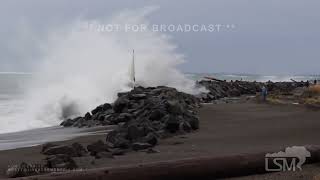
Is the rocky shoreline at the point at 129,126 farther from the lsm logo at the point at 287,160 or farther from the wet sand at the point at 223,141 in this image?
the lsm logo at the point at 287,160

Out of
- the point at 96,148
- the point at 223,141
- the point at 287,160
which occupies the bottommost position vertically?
the point at 223,141

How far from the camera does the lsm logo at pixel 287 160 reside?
573cm

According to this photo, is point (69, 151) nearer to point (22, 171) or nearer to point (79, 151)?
point (79, 151)

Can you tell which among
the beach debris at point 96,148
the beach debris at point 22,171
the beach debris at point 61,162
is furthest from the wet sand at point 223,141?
the beach debris at point 22,171

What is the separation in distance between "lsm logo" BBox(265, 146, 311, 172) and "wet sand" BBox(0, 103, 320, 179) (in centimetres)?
25

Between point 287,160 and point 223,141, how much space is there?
3.40 metres

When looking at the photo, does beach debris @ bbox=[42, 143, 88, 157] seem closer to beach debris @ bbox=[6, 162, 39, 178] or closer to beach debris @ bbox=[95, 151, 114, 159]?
beach debris @ bbox=[95, 151, 114, 159]

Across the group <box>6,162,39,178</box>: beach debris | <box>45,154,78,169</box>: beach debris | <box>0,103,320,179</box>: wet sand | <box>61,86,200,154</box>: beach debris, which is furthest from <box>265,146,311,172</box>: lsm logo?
<box>61,86,200,154</box>: beach debris

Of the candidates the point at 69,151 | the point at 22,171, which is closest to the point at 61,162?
the point at 22,171

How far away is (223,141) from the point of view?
364 inches

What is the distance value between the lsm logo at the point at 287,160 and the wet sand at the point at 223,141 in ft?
0.81

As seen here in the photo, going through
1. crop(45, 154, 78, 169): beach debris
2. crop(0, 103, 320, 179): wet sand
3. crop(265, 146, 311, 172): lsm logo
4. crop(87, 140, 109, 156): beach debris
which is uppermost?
crop(265, 146, 311, 172): lsm logo

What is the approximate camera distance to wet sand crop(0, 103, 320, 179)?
290 inches

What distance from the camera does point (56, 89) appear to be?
2641 centimetres
